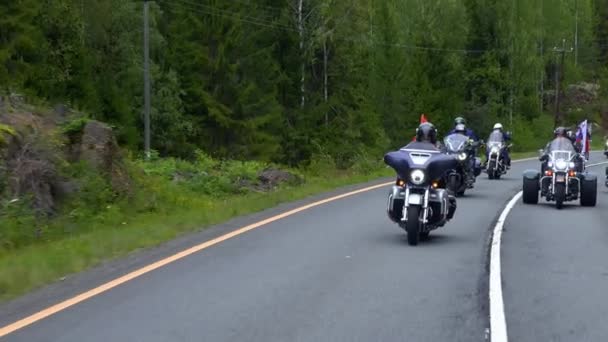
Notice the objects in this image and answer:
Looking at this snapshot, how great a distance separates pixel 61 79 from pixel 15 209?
2984 cm

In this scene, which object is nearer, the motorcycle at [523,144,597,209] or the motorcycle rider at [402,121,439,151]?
the motorcycle rider at [402,121,439,151]

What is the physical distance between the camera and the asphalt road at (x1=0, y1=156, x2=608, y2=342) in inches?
340

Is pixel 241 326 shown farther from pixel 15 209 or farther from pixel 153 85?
pixel 153 85

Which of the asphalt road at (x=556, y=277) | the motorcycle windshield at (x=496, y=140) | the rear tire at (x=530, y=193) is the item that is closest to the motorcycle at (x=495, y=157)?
the motorcycle windshield at (x=496, y=140)

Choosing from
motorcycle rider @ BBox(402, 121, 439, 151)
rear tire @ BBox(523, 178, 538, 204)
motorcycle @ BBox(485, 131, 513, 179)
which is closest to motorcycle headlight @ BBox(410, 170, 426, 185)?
motorcycle rider @ BBox(402, 121, 439, 151)

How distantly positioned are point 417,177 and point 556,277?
11.0ft

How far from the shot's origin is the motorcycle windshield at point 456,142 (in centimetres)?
2623

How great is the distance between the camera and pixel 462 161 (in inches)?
989

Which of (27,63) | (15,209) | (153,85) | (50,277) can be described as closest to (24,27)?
(27,63)

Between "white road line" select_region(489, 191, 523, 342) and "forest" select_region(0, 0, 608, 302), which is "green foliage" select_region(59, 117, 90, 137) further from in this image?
"white road line" select_region(489, 191, 523, 342)

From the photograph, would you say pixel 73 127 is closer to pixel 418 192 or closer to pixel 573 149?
pixel 418 192

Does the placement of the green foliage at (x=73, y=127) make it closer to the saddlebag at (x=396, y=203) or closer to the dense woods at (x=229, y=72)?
the saddlebag at (x=396, y=203)


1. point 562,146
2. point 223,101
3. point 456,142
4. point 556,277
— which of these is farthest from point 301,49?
point 556,277

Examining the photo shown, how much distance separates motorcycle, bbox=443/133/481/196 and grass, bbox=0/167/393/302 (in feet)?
12.3
